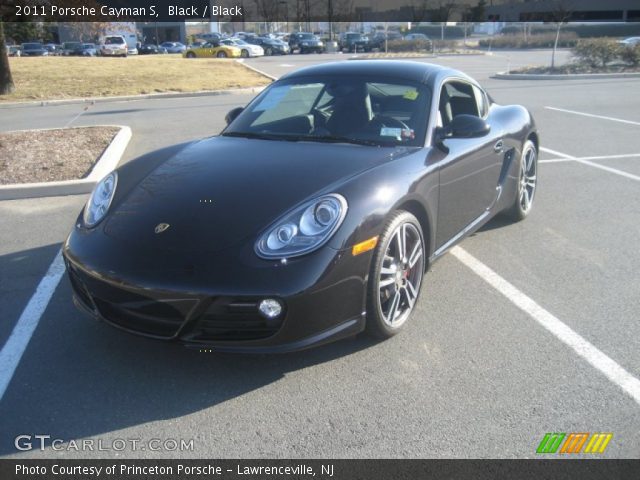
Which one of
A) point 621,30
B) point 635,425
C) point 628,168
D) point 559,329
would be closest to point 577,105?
point 628,168

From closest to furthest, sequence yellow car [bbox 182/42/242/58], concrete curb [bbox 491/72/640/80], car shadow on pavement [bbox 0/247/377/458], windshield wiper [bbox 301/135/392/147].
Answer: car shadow on pavement [bbox 0/247/377/458]
windshield wiper [bbox 301/135/392/147]
concrete curb [bbox 491/72/640/80]
yellow car [bbox 182/42/242/58]

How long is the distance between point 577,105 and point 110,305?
43.9 feet

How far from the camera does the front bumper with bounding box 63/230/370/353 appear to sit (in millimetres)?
2785

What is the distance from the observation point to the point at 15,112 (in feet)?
47.2

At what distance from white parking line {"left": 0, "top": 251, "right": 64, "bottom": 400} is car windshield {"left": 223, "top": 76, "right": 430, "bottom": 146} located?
5.38 feet

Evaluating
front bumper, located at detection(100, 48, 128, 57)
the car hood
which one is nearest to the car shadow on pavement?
the car hood

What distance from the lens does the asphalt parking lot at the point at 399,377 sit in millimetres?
2629

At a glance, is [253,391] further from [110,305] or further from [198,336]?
[110,305]

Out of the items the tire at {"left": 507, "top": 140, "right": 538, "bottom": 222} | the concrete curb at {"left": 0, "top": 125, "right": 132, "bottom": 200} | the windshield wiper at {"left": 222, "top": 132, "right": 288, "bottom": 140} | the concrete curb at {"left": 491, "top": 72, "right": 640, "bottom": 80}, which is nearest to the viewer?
the windshield wiper at {"left": 222, "top": 132, "right": 288, "bottom": 140}

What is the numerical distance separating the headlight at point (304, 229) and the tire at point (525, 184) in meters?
2.80

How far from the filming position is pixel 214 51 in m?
41.2

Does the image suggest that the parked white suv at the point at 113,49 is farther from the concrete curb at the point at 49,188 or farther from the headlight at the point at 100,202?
the headlight at the point at 100,202
